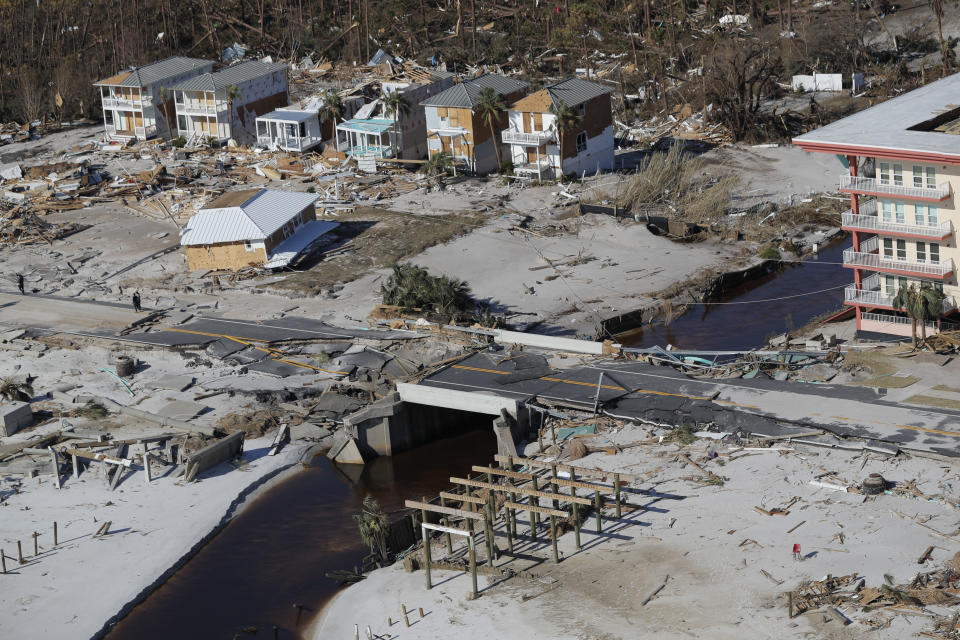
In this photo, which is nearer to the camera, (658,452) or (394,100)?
(658,452)

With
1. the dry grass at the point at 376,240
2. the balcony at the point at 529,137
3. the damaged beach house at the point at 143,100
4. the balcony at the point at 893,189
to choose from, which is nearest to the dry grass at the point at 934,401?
the balcony at the point at 893,189

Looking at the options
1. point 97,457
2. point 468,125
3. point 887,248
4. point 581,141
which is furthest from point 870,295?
point 468,125

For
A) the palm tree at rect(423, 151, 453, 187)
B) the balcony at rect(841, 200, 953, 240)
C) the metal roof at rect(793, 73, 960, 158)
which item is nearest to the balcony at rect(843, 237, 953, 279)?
the balcony at rect(841, 200, 953, 240)

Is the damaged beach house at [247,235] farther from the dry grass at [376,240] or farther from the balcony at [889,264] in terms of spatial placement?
the balcony at [889,264]

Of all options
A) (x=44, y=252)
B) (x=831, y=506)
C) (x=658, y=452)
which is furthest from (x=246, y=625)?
(x=44, y=252)

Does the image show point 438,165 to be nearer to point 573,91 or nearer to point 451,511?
point 573,91

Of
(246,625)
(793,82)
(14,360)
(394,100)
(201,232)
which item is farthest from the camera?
(793,82)

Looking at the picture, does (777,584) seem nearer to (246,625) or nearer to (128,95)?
(246,625)
